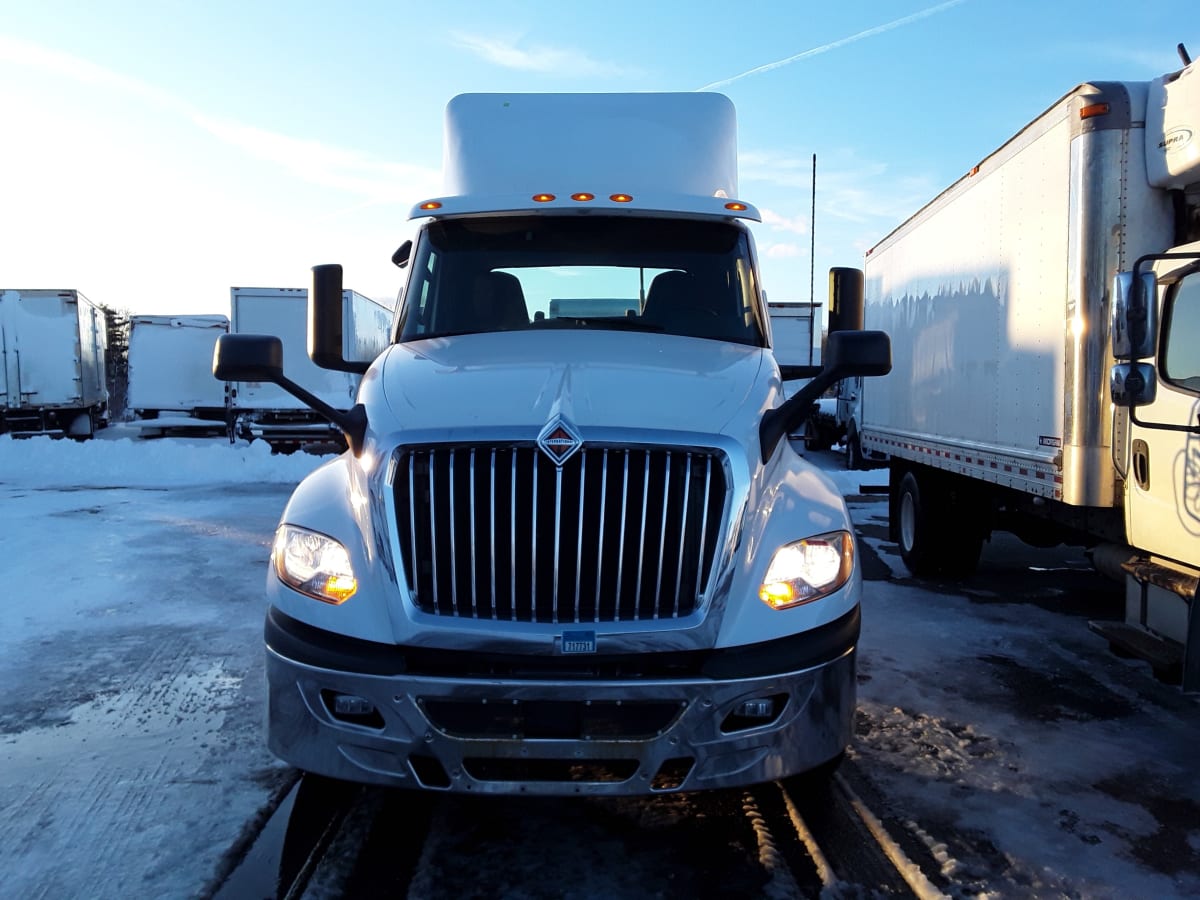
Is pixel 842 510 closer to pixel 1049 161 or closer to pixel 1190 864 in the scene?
pixel 1190 864

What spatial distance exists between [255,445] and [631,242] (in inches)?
620

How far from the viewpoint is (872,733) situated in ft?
15.2

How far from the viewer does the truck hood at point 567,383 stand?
3.23 meters

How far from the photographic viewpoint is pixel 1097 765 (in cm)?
432

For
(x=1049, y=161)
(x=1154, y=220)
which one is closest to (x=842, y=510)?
(x=1154, y=220)

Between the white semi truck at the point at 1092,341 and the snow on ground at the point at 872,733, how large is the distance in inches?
25.2

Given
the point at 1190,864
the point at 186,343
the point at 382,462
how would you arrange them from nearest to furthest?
the point at 382,462
the point at 1190,864
the point at 186,343

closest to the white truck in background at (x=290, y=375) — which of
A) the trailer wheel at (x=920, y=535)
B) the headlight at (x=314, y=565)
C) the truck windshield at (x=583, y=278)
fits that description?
the trailer wheel at (x=920, y=535)

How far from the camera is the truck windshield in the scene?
4.56 metres

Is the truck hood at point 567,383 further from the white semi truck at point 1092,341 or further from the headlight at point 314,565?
the white semi truck at point 1092,341

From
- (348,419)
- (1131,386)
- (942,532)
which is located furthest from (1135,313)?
(942,532)

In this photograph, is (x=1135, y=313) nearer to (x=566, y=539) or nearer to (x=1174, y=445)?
(x=1174, y=445)

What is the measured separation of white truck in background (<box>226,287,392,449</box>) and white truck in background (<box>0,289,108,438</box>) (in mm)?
6527

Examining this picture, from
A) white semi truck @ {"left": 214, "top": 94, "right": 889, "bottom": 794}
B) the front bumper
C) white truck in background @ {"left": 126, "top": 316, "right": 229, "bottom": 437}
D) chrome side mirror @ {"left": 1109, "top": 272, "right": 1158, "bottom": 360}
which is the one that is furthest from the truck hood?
white truck in background @ {"left": 126, "top": 316, "right": 229, "bottom": 437}
